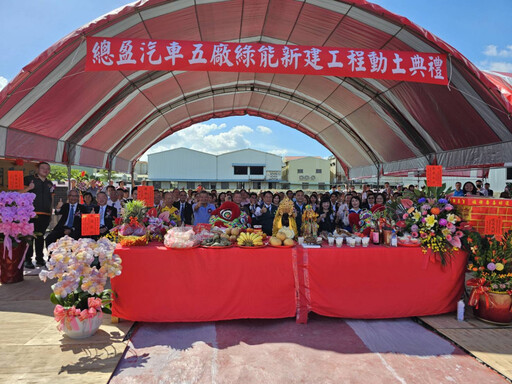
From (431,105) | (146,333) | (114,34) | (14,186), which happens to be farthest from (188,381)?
(431,105)

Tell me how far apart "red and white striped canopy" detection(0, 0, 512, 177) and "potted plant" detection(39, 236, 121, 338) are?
3.23m

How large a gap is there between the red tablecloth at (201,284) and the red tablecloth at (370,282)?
273 mm

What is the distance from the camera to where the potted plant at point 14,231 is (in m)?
4.26

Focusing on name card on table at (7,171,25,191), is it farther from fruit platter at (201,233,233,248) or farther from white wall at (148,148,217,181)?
white wall at (148,148,217,181)

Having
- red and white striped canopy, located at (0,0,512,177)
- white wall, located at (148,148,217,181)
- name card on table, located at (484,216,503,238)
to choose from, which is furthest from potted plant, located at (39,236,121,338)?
white wall, located at (148,148,217,181)

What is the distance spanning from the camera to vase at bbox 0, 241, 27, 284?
4609 millimetres

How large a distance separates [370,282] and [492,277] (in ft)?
4.43

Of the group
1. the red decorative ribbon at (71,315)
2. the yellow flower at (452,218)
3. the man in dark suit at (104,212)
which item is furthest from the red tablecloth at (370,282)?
the man in dark suit at (104,212)

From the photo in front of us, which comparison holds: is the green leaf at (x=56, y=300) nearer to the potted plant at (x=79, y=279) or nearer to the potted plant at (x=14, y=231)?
the potted plant at (x=79, y=279)

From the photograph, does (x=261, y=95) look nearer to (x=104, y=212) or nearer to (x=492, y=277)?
(x=104, y=212)

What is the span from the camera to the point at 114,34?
5340 millimetres

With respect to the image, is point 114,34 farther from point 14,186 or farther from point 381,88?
point 381,88

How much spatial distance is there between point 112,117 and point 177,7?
489 cm

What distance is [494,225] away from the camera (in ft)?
11.7
